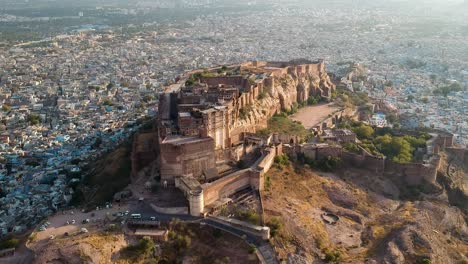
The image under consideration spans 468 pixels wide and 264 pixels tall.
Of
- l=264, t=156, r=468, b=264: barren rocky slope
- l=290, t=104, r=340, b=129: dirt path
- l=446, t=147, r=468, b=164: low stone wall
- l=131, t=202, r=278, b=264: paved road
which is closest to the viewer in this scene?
l=131, t=202, r=278, b=264: paved road

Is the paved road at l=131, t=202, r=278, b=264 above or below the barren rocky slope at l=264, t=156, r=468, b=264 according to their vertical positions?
above

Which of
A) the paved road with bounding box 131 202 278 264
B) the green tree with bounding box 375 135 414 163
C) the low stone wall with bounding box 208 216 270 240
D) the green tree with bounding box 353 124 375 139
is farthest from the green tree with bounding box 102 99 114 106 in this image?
the low stone wall with bounding box 208 216 270 240

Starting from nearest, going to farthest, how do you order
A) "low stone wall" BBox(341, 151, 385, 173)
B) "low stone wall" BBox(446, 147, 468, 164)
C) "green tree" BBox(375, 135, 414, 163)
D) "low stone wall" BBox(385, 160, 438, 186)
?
"low stone wall" BBox(385, 160, 438, 186) → "low stone wall" BBox(341, 151, 385, 173) → "green tree" BBox(375, 135, 414, 163) → "low stone wall" BBox(446, 147, 468, 164)

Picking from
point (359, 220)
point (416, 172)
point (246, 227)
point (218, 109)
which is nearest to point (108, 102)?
point (218, 109)

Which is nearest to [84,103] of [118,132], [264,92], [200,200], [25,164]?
[118,132]

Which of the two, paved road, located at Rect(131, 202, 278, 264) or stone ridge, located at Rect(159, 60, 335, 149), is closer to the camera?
paved road, located at Rect(131, 202, 278, 264)

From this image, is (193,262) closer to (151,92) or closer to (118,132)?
(118,132)

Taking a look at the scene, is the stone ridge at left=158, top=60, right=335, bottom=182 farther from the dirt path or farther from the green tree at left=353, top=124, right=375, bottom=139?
the green tree at left=353, top=124, right=375, bottom=139

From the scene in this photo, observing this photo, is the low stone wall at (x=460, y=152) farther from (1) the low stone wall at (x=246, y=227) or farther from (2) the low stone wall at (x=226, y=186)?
(1) the low stone wall at (x=246, y=227)
